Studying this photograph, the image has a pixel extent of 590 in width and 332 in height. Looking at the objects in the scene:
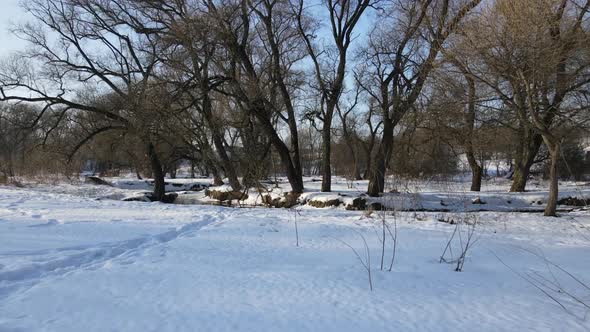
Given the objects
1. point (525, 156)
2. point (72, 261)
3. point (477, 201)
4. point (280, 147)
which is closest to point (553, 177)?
point (477, 201)

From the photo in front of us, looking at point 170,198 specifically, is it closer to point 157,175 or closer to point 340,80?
point 157,175

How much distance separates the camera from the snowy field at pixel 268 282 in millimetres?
2939

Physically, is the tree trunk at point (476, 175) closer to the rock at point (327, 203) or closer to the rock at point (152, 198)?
the rock at point (327, 203)

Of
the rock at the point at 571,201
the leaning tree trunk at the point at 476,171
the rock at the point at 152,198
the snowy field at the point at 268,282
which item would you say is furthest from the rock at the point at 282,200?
the rock at the point at 571,201

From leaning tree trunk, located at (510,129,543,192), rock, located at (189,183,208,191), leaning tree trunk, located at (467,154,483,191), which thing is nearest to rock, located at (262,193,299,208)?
leaning tree trunk, located at (467,154,483,191)

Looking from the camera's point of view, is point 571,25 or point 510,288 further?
point 571,25

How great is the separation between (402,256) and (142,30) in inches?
592

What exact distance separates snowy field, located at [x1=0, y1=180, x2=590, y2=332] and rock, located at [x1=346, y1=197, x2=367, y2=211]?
638 centimetres

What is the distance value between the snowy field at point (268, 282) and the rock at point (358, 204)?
6382 mm

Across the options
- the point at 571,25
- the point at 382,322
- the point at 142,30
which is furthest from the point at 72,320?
the point at 142,30

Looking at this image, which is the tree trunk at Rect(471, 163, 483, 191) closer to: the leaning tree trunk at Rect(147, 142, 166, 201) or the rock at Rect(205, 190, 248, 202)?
the rock at Rect(205, 190, 248, 202)

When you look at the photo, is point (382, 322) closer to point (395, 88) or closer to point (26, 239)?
point (26, 239)

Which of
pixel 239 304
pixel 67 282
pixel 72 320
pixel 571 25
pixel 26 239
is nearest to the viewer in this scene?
pixel 72 320

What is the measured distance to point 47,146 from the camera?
2019 centimetres
